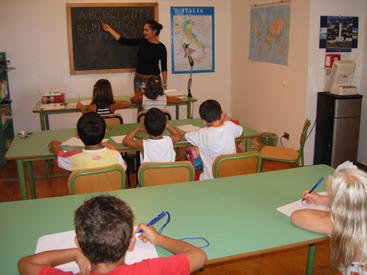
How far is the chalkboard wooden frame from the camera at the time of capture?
5691 mm

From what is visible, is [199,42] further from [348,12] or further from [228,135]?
[228,135]

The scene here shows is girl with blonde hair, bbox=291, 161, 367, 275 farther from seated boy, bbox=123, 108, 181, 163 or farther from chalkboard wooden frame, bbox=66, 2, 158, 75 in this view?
chalkboard wooden frame, bbox=66, 2, 158, 75

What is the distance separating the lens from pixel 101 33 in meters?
5.84

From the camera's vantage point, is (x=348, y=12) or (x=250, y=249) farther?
(x=348, y=12)

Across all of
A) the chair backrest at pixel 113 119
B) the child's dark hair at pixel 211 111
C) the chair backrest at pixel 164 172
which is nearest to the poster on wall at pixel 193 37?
the chair backrest at pixel 113 119

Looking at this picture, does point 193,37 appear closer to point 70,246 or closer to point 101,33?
point 101,33

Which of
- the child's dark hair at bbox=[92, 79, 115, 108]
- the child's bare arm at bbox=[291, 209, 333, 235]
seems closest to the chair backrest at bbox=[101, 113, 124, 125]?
the child's dark hair at bbox=[92, 79, 115, 108]

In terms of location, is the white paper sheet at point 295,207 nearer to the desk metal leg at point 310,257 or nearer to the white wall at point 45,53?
the desk metal leg at point 310,257

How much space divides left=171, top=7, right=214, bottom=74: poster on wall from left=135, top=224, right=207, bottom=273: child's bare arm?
15.8 ft

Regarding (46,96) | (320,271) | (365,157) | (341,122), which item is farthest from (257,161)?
(46,96)

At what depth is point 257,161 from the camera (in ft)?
8.55

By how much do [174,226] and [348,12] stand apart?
3726 millimetres

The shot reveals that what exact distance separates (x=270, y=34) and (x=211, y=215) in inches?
155

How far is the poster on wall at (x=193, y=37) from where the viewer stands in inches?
241
